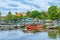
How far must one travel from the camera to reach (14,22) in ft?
29.7

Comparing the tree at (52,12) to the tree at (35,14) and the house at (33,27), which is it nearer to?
the tree at (35,14)

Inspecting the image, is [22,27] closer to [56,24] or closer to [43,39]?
[56,24]

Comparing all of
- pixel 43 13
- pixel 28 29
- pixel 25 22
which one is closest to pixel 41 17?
pixel 43 13

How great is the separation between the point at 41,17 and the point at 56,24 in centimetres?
115

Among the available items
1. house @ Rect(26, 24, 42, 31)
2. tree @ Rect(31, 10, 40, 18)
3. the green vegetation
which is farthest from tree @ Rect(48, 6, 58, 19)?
house @ Rect(26, 24, 42, 31)

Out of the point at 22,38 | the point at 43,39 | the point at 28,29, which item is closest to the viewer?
the point at 43,39

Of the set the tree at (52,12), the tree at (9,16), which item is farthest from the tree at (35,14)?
the tree at (9,16)

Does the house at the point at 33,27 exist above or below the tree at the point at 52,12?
below

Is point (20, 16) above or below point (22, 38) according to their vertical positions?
above

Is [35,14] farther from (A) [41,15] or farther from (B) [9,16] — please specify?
(B) [9,16]

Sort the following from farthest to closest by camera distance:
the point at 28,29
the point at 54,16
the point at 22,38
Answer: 1. the point at 54,16
2. the point at 28,29
3. the point at 22,38

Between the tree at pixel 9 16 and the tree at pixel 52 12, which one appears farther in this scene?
the tree at pixel 52 12

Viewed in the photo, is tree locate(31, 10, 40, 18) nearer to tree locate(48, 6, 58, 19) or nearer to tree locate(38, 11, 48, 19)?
tree locate(38, 11, 48, 19)

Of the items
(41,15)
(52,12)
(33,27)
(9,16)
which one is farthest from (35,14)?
(33,27)
